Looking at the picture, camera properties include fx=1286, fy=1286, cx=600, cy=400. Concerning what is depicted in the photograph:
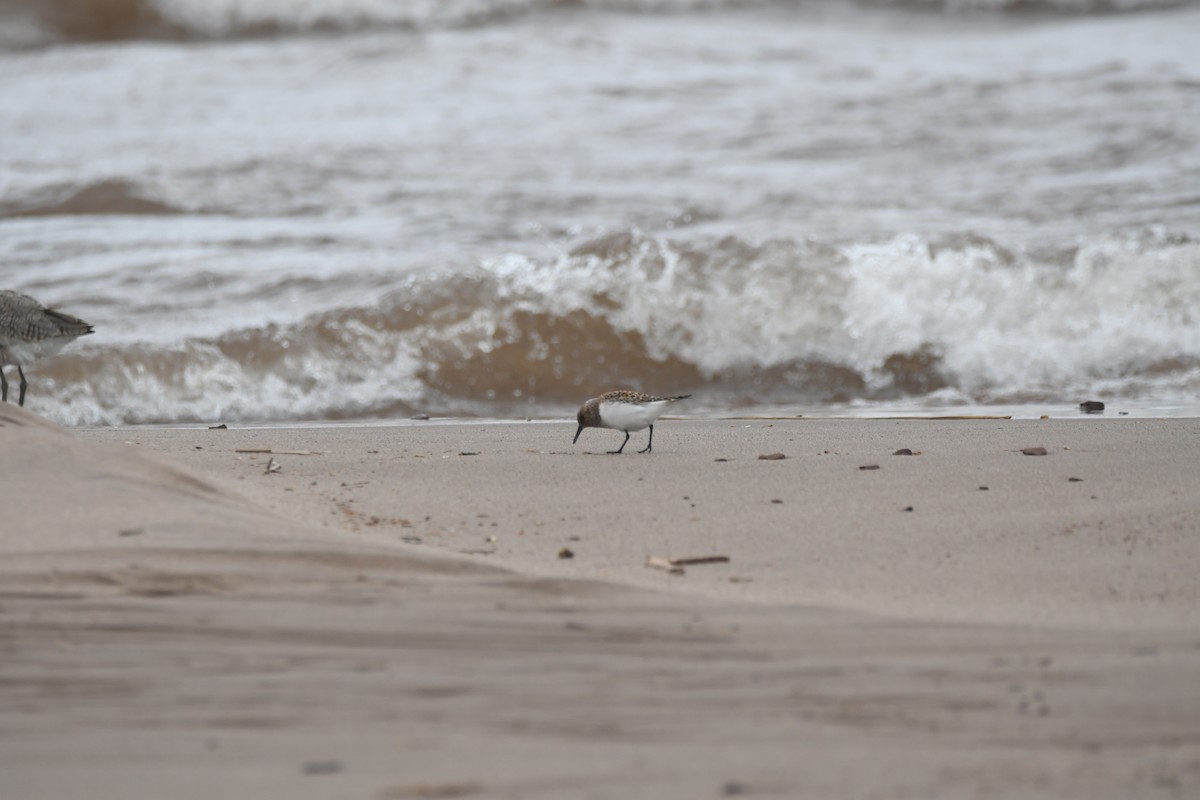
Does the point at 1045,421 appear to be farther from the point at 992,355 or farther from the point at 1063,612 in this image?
the point at 1063,612

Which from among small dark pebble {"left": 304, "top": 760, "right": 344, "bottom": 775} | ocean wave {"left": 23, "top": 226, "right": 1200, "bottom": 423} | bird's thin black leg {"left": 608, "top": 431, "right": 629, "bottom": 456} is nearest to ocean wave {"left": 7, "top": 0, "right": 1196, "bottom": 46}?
ocean wave {"left": 23, "top": 226, "right": 1200, "bottom": 423}

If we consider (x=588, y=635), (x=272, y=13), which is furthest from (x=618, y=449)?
(x=272, y=13)

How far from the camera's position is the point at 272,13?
1636cm

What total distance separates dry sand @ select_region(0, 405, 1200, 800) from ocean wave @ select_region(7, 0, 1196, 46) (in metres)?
12.9

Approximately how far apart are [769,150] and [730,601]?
9867mm

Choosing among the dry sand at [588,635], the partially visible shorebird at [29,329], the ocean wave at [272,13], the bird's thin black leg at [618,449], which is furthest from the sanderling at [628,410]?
the ocean wave at [272,13]

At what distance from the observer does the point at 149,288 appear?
9.21m

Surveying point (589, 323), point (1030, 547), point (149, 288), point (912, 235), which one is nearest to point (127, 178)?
point (149, 288)

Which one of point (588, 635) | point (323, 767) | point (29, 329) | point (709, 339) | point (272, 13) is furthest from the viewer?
point (272, 13)

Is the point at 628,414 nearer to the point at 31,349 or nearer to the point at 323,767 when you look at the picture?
the point at 31,349

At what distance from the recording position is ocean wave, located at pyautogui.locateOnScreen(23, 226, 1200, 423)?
778cm

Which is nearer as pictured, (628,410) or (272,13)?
(628,410)

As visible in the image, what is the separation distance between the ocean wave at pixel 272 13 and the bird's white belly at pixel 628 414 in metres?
11.5

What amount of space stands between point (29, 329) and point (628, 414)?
2.53 meters
